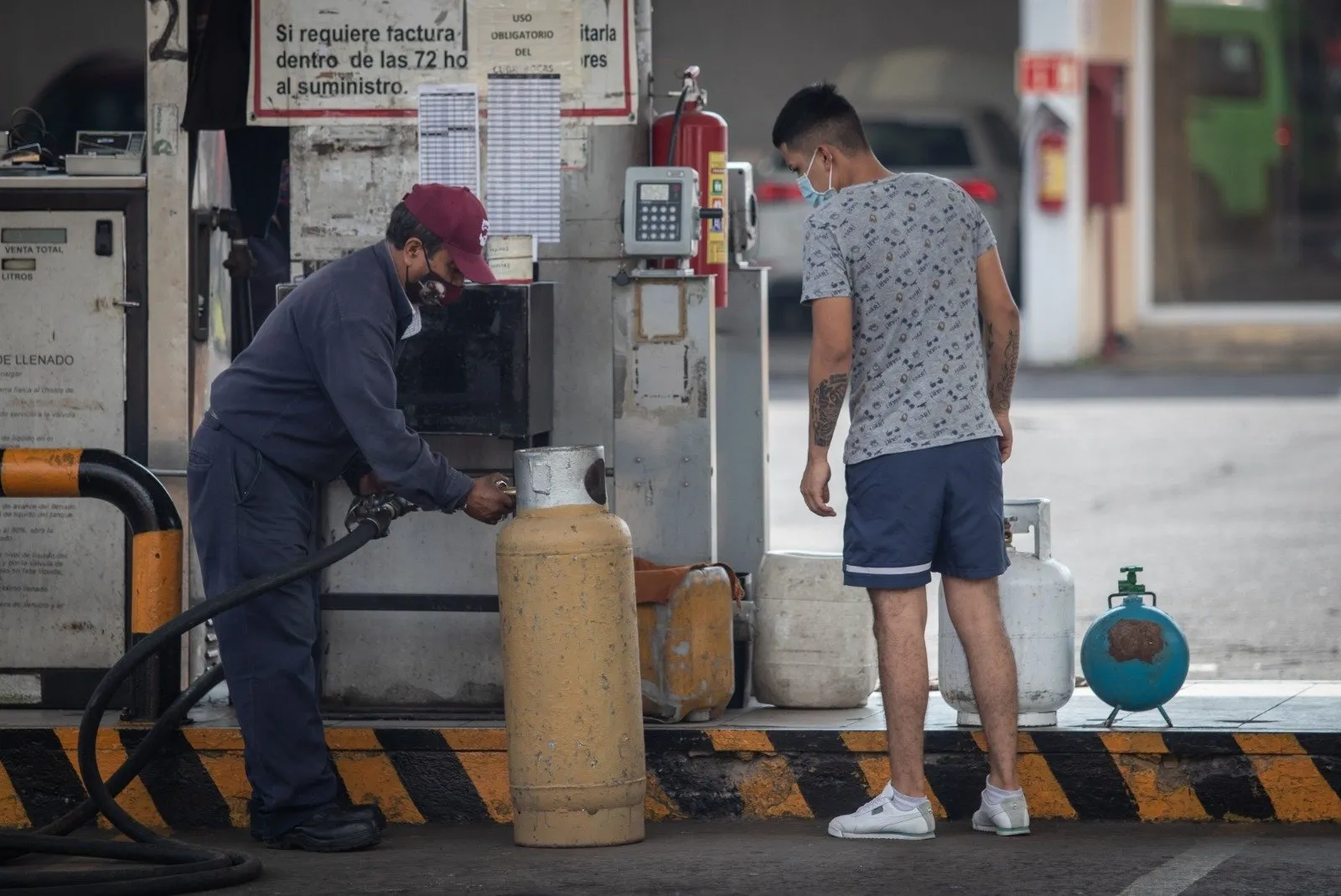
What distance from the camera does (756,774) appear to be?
619cm

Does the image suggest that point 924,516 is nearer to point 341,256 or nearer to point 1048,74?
point 341,256

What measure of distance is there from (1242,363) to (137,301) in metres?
14.8

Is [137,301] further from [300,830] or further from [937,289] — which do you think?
[937,289]

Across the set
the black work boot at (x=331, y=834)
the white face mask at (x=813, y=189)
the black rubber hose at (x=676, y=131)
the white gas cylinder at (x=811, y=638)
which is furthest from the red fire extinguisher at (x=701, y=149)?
the black work boot at (x=331, y=834)

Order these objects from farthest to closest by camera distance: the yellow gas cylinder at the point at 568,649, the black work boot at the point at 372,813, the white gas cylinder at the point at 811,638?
the white gas cylinder at the point at 811,638
the black work boot at the point at 372,813
the yellow gas cylinder at the point at 568,649

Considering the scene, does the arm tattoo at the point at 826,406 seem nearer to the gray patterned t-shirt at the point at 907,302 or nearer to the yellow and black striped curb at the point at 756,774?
the gray patterned t-shirt at the point at 907,302

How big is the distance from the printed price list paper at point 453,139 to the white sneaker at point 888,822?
7.33ft

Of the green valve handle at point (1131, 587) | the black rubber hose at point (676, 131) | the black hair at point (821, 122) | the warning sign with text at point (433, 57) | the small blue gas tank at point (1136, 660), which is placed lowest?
the small blue gas tank at point (1136, 660)

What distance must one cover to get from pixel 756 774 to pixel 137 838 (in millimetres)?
1692

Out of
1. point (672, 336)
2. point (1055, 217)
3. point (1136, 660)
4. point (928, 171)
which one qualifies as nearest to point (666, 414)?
point (672, 336)

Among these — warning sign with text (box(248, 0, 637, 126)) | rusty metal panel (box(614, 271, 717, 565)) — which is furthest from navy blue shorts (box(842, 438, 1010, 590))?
warning sign with text (box(248, 0, 637, 126))

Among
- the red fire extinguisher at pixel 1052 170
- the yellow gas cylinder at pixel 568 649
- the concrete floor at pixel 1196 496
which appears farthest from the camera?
the red fire extinguisher at pixel 1052 170

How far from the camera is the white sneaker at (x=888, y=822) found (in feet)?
18.9

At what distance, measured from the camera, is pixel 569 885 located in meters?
5.34
